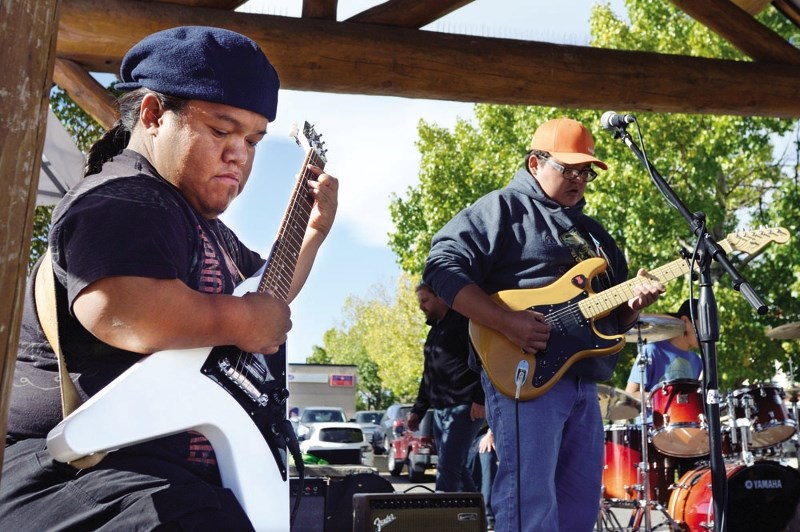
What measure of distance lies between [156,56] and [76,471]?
81 centimetres

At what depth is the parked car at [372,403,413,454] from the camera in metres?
20.9

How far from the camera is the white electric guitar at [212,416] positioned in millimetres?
1421

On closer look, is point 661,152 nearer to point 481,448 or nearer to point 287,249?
point 481,448

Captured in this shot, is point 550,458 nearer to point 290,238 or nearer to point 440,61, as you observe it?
point 290,238

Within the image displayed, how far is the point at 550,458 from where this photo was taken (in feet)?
11.2

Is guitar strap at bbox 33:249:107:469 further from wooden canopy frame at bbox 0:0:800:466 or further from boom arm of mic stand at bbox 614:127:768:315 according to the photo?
wooden canopy frame at bbox 0:0:800:466

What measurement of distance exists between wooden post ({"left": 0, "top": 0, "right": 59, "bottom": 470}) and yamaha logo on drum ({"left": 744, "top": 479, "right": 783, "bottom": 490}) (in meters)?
5.86

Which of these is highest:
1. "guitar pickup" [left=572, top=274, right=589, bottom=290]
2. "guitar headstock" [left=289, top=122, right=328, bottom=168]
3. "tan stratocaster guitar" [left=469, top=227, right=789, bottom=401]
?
"guitar headstock" [left=289, top=122, right=328, bottom=168]

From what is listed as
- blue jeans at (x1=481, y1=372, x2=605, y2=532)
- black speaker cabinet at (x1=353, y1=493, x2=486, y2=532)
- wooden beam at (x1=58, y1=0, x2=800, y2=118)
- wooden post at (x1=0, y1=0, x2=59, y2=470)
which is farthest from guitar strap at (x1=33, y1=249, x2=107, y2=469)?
wooden beam at (x1=58, y1=0, x2=800, y2=118)

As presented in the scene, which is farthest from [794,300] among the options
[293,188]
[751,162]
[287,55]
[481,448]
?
[293,188]

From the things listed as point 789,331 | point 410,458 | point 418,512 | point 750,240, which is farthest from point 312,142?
point 410,458

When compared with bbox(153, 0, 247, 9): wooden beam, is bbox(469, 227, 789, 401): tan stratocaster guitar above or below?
below

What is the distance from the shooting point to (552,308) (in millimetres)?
3750

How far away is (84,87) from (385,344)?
4353 cm
